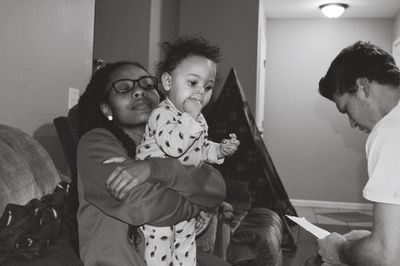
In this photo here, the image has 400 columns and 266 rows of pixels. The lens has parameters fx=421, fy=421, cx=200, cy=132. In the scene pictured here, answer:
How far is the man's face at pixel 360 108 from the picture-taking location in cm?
145

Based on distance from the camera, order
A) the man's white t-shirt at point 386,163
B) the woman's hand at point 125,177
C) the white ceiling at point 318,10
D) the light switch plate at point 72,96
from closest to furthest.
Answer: the woman's hand at point 125,177, the man's white t-shirt at point 386,163, the light switch plate at point 72,96, the white ceiling at point 318,10

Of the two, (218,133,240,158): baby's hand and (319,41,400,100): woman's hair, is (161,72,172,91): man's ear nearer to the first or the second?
(218,133,240,158): baby's hand

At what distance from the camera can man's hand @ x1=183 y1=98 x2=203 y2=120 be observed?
1.29m

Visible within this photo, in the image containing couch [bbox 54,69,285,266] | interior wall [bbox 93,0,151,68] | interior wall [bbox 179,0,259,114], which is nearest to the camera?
couch [bbox 54,69,285,266]

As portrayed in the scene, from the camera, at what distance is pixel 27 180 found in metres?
1.39

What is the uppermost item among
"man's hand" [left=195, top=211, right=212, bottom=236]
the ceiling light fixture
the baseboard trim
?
the ceiling light fixture

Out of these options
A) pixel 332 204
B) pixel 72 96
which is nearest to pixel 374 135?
pixel 72 96

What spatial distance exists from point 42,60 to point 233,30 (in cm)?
300

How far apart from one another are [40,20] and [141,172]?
1.39 meters

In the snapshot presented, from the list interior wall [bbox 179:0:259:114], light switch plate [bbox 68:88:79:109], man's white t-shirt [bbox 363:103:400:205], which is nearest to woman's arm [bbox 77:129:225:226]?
man's white t-shirt [bbox 363:103:400:205]

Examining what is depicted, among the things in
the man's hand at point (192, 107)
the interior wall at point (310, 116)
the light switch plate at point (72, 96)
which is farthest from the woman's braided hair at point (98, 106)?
the interior wall at point (310, 116)

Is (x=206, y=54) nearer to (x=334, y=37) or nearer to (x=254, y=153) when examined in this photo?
(x=254, y=153)

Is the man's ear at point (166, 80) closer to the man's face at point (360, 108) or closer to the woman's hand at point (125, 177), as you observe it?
the woman's hand at point (125, 177)

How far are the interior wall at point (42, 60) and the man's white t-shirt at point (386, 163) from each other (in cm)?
152
